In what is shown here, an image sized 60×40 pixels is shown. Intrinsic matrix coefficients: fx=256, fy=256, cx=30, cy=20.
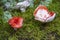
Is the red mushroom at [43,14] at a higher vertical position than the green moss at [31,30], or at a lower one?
higher

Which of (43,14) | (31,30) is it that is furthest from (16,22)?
(43,14)

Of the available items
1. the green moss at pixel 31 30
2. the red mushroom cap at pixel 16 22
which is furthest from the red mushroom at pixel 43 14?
the red mushroom cap at pixel 16 22

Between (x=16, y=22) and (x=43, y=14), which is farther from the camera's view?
(x=43, y=14)

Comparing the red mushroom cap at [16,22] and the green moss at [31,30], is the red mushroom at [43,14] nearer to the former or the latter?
the green moss at [31,30]

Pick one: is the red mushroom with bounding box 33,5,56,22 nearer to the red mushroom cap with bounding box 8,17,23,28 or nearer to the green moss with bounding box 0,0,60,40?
the green moss with bounding box 0,0,60,40

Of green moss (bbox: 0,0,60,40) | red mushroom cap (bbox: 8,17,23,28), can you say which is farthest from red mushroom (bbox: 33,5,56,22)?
red mushroom cap (bbox: 8,17,23,28)

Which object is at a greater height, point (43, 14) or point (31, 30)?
point (43, 14)

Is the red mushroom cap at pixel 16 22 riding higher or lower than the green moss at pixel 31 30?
higher

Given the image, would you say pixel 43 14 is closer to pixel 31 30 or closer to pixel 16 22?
pixel 31 30

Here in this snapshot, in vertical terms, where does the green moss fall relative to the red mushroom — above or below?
below
